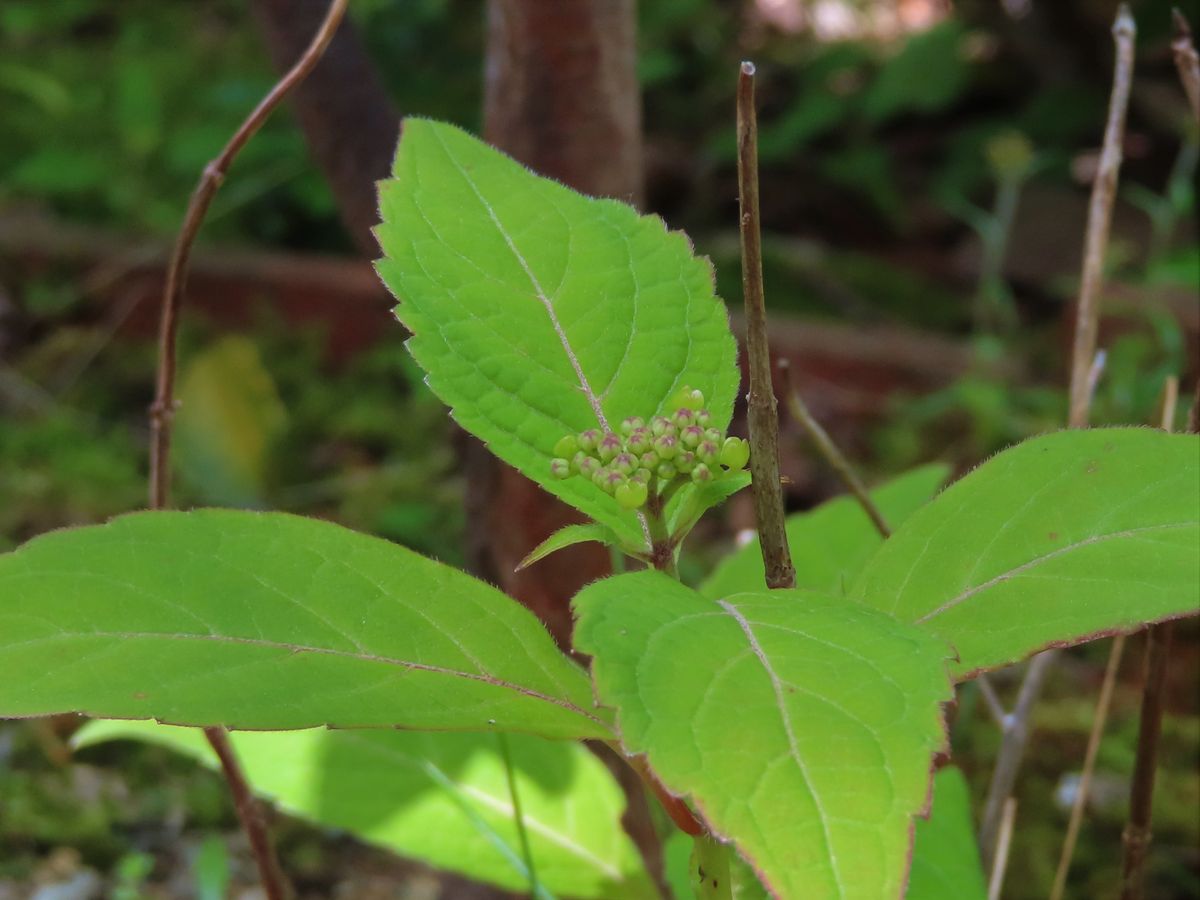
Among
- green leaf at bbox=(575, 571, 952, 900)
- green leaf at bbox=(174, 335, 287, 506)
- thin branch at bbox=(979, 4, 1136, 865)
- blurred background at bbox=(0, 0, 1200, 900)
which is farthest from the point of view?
green leaf at bbox=(174, 335, 287, 506)

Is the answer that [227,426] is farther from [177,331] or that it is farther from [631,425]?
[631,425]

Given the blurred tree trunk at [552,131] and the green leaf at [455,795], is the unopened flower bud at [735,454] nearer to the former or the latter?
the green leaf at [455,795]

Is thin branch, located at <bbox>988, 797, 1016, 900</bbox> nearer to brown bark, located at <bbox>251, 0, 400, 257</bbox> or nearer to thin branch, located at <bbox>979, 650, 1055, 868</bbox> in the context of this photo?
thin branch, located at <bbox>979, 650, 1055, 868</bbox>

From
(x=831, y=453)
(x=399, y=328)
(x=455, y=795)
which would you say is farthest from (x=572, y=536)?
(x=399, y=328)

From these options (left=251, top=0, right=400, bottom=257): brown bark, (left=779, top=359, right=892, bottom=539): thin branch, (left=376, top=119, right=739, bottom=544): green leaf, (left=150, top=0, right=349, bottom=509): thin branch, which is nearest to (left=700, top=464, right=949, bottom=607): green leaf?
(left=779, top=359, right=892, bottom=539): thin branch

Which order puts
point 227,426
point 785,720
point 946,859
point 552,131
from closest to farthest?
1. point 785,720
2. point 946,859
3. point 552,131
4. point 227,426

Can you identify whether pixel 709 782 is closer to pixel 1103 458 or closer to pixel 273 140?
pixel 1103 458

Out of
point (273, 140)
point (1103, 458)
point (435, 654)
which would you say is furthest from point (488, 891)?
point (273, 140)
